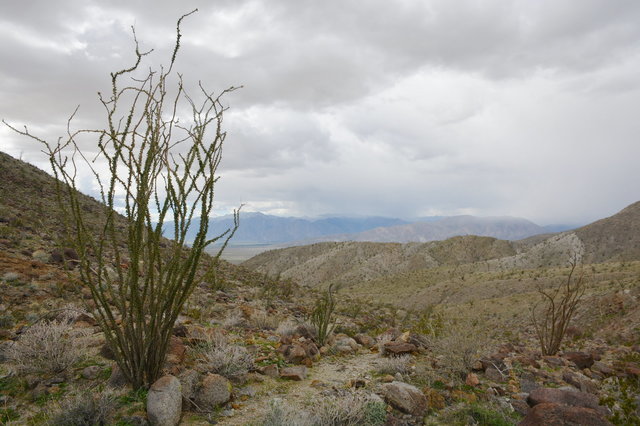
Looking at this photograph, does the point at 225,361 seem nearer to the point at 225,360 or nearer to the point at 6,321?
the point at 225,360

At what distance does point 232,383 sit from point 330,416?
1.67 meters

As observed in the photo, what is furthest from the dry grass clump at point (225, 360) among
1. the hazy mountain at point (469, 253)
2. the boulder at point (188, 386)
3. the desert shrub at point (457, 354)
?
the hazy mountain at point (469, 253)

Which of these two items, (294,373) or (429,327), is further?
(429,327)

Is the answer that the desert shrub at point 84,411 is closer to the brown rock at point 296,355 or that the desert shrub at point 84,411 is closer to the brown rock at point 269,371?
the brown rock at point 269,371

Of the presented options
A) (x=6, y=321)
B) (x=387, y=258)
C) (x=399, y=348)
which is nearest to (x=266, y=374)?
(x=399, y=348)

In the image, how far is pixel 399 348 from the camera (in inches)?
274

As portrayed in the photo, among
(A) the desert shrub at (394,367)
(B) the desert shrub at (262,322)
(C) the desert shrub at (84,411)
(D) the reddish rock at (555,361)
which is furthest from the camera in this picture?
(B) the desert shrub at (262,322)

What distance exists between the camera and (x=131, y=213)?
4.16 m

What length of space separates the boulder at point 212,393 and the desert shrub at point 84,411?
885 mm

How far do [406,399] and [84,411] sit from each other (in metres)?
3.52

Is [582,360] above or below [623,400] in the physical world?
below

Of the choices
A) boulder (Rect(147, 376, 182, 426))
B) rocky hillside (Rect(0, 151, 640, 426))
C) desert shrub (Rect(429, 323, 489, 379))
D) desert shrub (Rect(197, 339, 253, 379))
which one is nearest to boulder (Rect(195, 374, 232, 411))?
rocky hillside (Rect(0, 151, 640, 426))

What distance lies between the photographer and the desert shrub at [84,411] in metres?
3.47

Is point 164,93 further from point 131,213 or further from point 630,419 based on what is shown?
point 630,419
